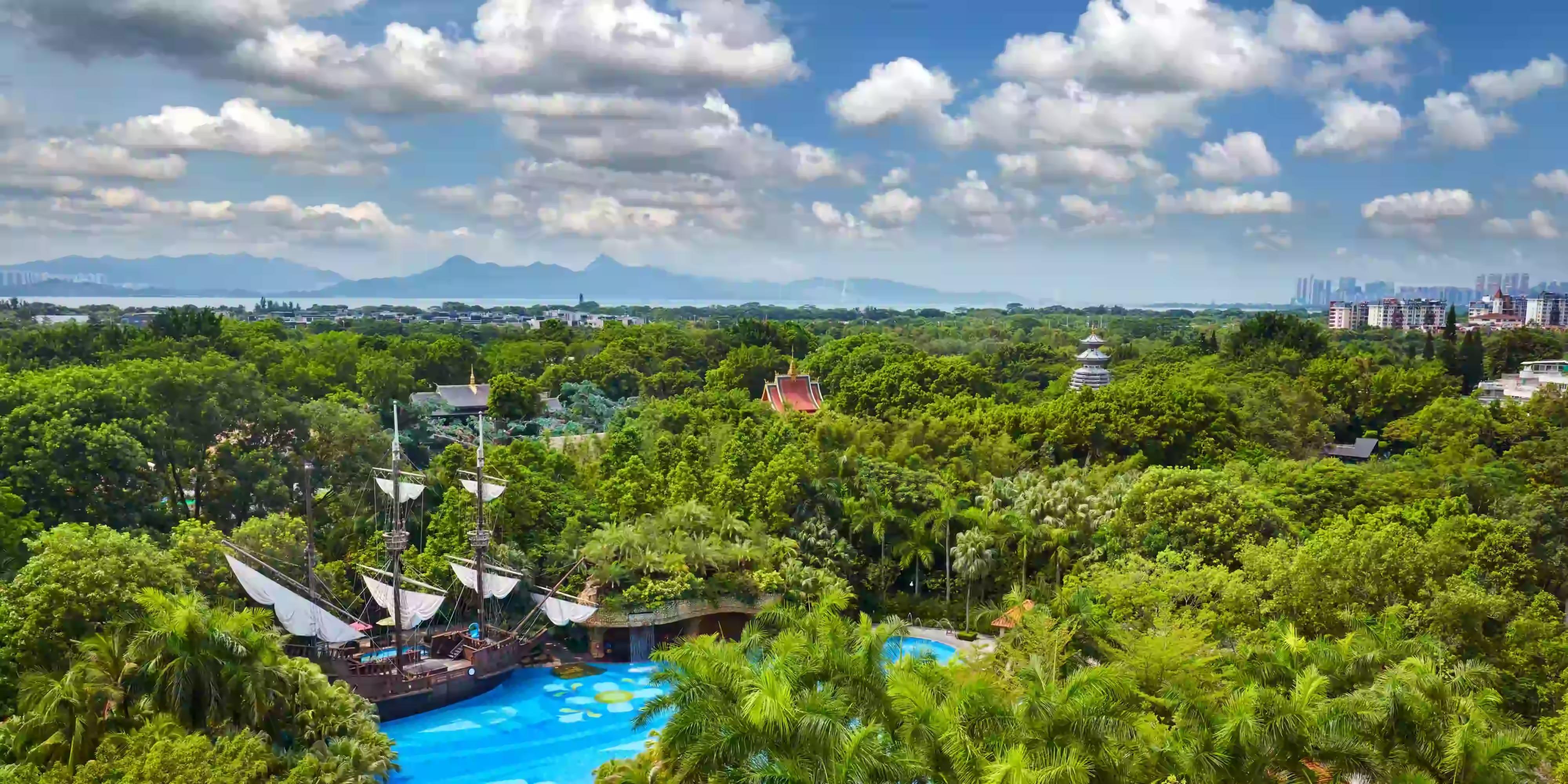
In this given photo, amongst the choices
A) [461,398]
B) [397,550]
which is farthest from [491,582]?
[461,398]

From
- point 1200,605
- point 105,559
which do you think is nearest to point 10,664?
point 105,559

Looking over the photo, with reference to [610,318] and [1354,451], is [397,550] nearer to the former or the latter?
[1354,451]

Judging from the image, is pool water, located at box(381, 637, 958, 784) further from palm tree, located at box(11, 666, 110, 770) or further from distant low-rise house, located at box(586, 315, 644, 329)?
distant low-rise house, located at box(586, 315, 644, 329)

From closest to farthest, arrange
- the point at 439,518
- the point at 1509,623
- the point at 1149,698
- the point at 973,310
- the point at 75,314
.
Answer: the point at 1149,698 < the point at 1509,623 < the point at 439,518 < the point at 75,314 < the point at 973,310

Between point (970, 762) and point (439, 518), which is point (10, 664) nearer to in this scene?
point (439, 518)

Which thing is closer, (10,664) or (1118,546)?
(10,664)

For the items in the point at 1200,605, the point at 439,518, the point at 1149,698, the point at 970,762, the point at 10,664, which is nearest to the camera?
the point at 970,762
